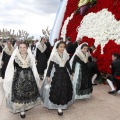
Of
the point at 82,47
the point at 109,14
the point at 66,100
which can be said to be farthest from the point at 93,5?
the point at 66,100

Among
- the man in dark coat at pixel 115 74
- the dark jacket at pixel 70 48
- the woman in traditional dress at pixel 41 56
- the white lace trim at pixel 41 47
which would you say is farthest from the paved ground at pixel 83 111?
the dark jacket at pixel 70 48

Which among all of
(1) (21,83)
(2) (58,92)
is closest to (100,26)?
(2) (58,92)

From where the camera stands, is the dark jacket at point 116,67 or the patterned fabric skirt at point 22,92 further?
the dark jacket at point 116,67

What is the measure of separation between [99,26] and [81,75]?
4345 millimetres

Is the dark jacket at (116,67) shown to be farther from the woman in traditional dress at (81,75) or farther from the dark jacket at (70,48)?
the dark jacket at (70,48)

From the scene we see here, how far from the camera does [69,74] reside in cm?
582

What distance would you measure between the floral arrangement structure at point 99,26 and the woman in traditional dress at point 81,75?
2261mm

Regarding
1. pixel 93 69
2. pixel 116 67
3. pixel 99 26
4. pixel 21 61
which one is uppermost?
pixel 99 26

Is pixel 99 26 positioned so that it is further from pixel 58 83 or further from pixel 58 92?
pixel 58 92

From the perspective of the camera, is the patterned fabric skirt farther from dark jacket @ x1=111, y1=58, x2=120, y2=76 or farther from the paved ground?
dark jacket @ x1=111, y1=58, x2=120, y2=76

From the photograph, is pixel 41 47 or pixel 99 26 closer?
pixel 41 47

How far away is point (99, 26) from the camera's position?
1053 cm

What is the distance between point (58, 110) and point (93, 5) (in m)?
7.70

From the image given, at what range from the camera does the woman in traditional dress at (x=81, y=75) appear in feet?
22.0
